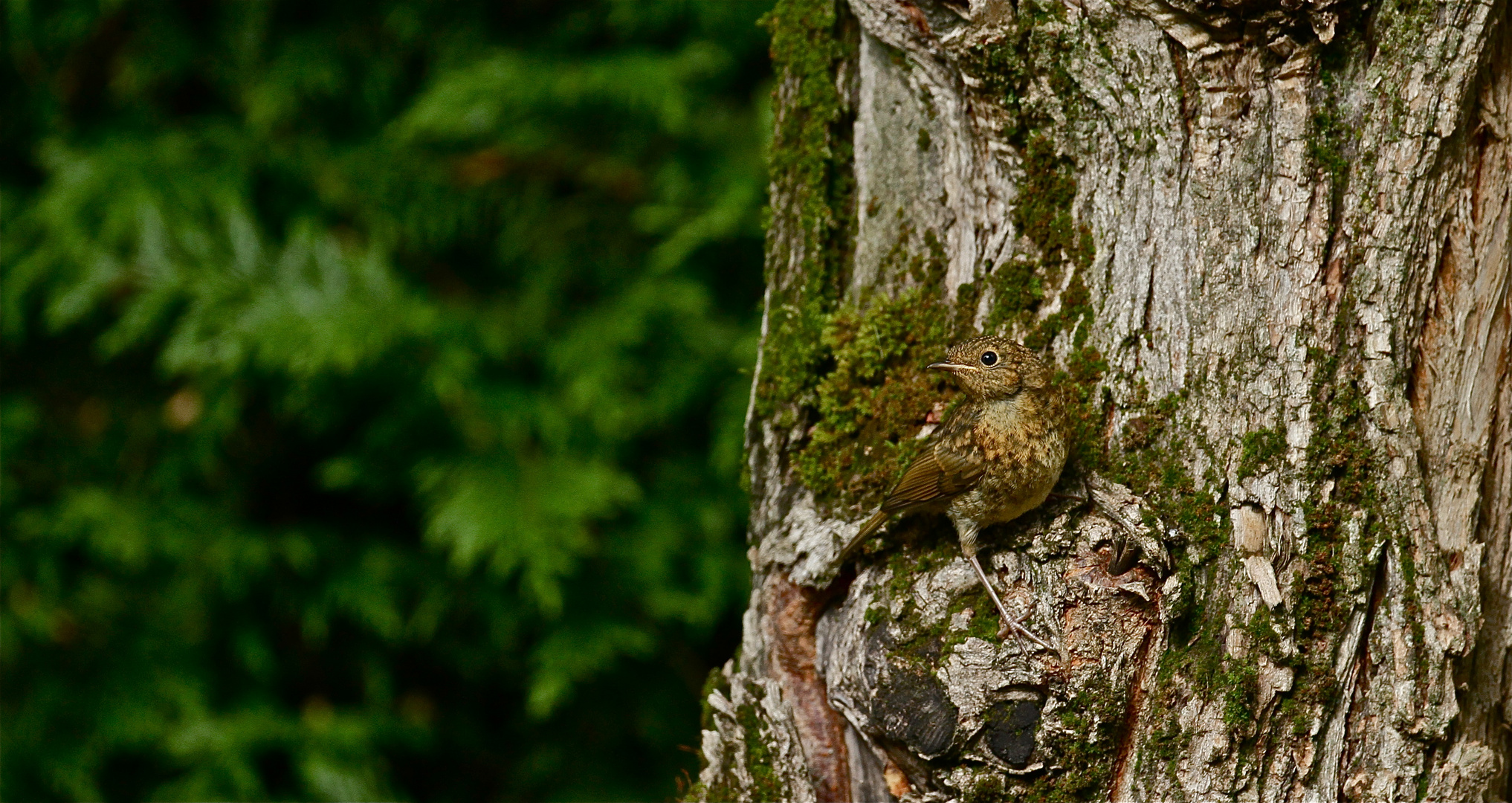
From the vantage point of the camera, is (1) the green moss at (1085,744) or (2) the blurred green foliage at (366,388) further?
(2) the blurred green foliage at (366,388)

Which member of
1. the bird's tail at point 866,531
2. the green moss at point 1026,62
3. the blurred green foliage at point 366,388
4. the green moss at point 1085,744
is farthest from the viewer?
the blurred green foliage at point 366,388

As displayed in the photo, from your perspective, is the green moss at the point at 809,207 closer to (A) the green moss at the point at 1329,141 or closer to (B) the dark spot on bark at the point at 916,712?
(B) the dark spot on bark at the point at 916,712

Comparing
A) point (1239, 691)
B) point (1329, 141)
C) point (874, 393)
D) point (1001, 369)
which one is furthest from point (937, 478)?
point (1329, 141)

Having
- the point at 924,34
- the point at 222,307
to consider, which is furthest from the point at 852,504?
the point at 222,307

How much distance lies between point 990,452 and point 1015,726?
0.59 meters

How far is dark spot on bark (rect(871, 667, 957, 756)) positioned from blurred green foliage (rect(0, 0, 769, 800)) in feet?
8.52

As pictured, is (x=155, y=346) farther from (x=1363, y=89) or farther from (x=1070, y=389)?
(x=1363, y=89)

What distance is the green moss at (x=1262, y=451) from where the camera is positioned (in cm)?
259

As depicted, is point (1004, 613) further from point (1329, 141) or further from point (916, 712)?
point (1329, 141)

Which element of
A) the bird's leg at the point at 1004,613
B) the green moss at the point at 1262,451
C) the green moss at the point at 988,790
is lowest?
the green moss at the point at 988,790

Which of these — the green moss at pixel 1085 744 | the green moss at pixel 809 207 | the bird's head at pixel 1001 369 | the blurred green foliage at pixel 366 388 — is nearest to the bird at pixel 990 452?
the bird's head at pixel 1001 369

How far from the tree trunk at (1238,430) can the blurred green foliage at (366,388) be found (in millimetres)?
2514

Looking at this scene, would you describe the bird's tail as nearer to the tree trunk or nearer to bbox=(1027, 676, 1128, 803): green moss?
the tree trunk

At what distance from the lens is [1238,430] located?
2604mm
